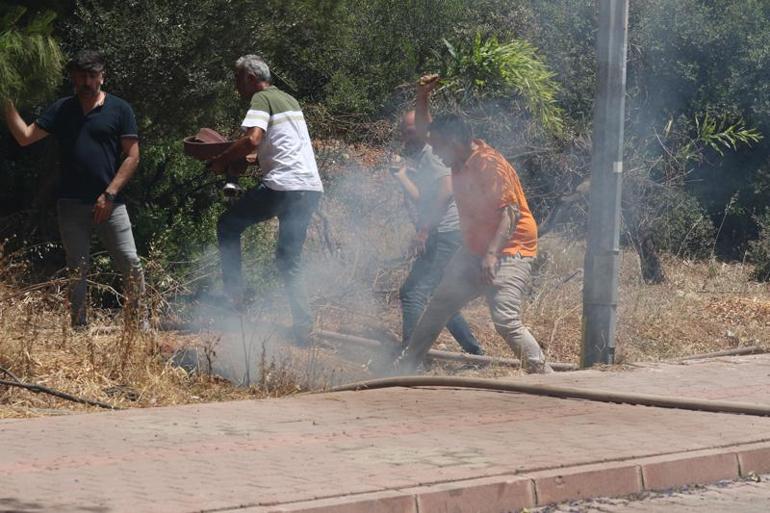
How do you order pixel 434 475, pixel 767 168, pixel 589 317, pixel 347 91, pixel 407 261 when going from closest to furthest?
pixel 434 475 < pixel 589 317 < pixel 407 261 < pixel 347 91 < pixel 767 168

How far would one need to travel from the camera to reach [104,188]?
32.4 feet

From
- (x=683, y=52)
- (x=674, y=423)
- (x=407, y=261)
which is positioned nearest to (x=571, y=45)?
(x=683, y=52)

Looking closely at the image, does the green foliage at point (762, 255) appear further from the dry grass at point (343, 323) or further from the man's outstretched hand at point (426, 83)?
the man's outstretched hand at point (426, 83)

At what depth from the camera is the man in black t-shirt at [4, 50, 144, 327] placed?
9.72m

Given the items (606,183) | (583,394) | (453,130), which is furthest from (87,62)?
(583,394)

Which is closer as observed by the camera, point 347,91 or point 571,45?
point 347,91

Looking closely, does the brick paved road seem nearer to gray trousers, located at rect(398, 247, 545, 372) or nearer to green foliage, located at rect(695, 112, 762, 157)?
gray trousers, located at rect(398, 247, 545, 372)

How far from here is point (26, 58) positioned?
9438 mm

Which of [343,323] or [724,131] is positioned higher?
[724,131]

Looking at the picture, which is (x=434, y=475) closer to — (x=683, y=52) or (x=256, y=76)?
(x=256, y=76)

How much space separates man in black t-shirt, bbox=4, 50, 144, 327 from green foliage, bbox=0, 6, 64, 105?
6.5 inches

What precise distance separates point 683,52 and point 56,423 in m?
14.4

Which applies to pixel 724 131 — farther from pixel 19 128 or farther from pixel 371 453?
pixel 371 453

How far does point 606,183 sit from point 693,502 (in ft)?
12.1
